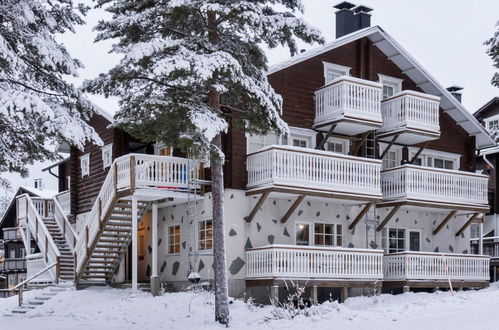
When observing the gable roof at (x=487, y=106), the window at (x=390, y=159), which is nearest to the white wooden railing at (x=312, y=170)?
the window at (x=390, y=159)

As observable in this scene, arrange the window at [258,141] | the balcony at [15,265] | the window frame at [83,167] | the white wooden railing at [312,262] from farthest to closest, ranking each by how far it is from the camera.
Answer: the balcony at [15,265] → the window frame at [83,167] → the window at [258,141] → the white wooden railing at [312,262]

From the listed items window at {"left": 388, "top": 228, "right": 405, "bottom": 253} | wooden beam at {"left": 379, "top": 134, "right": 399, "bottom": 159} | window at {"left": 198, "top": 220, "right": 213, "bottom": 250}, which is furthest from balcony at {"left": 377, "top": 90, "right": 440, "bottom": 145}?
window at {"left": 198, "top": 220, "right": 213, "bottom": 250}

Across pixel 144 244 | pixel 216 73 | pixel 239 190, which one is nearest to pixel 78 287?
pixel 144 244

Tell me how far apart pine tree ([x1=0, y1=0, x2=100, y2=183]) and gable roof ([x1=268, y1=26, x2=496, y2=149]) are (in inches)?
395

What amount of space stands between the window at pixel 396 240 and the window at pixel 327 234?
2.37 metres

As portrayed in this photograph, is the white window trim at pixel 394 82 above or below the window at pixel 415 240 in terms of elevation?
above

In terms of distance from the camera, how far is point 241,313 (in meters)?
19.5

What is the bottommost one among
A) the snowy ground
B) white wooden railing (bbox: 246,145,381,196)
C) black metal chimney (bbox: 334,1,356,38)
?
the snowy ground

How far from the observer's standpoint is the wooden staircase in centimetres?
2383

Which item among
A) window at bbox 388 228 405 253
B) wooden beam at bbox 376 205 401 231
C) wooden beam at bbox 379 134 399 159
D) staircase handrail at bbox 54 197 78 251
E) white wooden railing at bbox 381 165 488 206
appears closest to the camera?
white wooden railing at bbox 381 165 488 206

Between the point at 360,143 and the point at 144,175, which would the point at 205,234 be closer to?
the point at 144,175

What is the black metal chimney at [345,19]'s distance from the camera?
92.7 ft

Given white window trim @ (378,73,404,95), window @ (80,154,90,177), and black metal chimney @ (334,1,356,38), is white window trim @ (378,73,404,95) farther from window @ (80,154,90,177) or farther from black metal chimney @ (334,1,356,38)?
window @ (80,154,90,177)

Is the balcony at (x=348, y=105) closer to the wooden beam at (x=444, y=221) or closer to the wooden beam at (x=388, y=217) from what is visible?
the wooden beam at (x=388, y=217)
